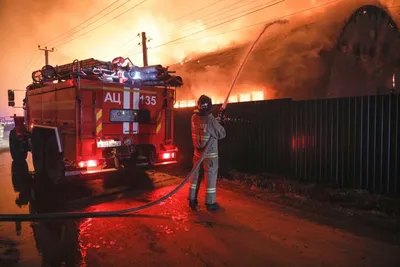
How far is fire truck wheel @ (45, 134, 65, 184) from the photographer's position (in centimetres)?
607

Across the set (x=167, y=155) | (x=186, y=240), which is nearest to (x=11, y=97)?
(x=167, y=155)

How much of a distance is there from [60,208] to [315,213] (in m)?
4.33

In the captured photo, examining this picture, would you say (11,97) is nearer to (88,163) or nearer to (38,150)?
(38,150)

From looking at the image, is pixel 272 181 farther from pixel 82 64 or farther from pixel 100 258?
pixel 82 64

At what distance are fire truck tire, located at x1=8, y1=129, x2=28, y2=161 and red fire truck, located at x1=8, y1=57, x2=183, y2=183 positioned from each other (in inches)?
83.0

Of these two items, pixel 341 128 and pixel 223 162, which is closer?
pixel 341 128

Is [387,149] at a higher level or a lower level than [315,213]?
higher

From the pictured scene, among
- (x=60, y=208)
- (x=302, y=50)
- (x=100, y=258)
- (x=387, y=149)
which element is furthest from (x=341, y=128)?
(x=302, y=50)

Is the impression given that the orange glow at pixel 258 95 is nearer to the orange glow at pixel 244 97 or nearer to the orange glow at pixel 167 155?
the orange glow at pixel 244 97

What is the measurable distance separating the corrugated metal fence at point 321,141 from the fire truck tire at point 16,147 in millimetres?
6257

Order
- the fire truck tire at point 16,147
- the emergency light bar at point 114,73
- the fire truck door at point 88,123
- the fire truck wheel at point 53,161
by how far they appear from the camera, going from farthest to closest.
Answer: the fire truck tire at point 16,147 → the fire truck wheel at point 53,161 → the emergency light bar at point 114,73 → the fire truck door at point 88,123

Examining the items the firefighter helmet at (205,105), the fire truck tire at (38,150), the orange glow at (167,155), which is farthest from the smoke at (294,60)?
the fire truck tire at (38,150)

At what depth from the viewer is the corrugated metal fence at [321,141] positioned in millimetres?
5242

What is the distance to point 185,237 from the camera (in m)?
3.69
